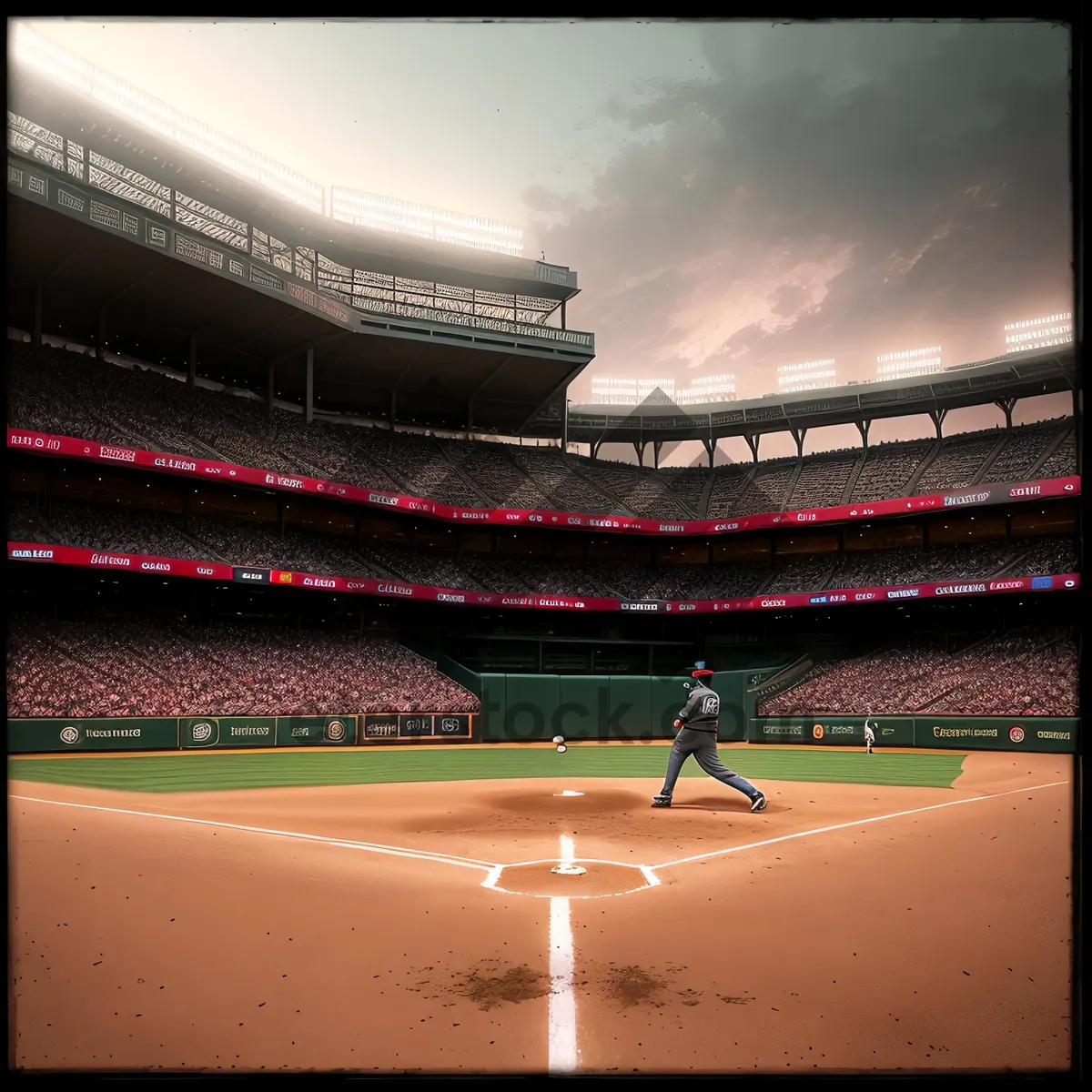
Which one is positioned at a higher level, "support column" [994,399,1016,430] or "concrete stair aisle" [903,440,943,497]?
"support column" [994,399,1016,430]

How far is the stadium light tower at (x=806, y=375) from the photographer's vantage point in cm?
4859

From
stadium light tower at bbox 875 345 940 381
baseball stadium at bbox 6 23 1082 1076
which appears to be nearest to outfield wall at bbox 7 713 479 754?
baseball stadium at bbox 6 23 1082 1076

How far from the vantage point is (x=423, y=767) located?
2092 centimetres

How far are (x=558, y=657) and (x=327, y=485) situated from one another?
Answer: 1415 centimetres

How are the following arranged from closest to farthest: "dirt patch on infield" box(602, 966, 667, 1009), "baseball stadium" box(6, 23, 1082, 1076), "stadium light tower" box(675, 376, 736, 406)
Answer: "baseball stadium" box(6, 23, 1082, 1076) < "dirt patch on infield" box(602, 966, 667, 1009) < "stadium light tower" box(675, 376, 736, 406)

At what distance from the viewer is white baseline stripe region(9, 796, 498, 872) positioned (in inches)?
347

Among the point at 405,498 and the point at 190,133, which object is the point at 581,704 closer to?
the point at 405,498

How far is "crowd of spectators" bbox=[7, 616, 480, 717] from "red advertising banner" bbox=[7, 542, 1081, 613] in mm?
2356

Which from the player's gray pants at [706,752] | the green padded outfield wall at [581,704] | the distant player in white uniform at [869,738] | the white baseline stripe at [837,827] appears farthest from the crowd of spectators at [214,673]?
the white baseline stripe at [837,827]

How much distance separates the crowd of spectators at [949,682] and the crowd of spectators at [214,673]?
1479 cm

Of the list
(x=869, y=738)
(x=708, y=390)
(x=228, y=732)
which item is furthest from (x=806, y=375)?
(x=228, y=732)

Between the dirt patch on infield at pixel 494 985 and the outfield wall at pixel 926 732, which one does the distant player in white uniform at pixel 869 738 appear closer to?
the outfield wall at pixel 926 732

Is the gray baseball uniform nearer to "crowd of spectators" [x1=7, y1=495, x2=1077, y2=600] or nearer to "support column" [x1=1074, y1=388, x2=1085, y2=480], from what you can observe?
"support column" [x1=1074, y1=388, x2=1085, y2=480]

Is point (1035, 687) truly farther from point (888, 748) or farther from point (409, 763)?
point (409, 763)
